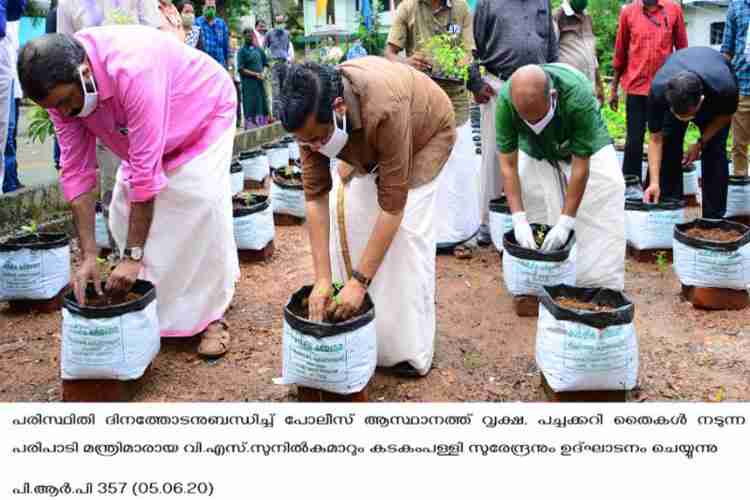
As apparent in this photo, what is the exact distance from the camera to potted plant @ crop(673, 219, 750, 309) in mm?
3328

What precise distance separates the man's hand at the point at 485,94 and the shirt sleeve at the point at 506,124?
0.89 metres

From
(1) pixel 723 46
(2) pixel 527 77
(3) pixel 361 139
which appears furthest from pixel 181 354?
(1) pixel 723 46

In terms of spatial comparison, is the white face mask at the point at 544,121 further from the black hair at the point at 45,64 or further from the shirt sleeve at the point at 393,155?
the black hair at the point at 45,64

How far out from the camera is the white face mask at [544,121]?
3.08 metres

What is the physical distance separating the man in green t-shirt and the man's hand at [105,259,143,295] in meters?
1.69

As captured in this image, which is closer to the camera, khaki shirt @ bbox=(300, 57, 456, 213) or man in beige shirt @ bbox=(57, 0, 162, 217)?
khaki shirt @ bbox=(300, 57, 456, 213)

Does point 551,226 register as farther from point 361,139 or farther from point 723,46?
point 723,46

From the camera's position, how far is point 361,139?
7.93ft

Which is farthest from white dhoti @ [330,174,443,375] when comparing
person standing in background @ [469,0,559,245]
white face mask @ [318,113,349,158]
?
person standing in background @ [469,0,559,245]

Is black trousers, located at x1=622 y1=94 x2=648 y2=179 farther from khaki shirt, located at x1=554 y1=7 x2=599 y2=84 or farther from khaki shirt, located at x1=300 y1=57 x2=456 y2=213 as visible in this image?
khaki shirt, located at x1=300 y1=57 x2=456 y2=213

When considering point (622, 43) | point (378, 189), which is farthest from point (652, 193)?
point (378, 189)

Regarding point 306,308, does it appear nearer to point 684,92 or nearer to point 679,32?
point 684,92

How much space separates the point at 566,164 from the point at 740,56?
91.0 inches

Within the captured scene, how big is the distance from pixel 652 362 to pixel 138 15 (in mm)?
3079
